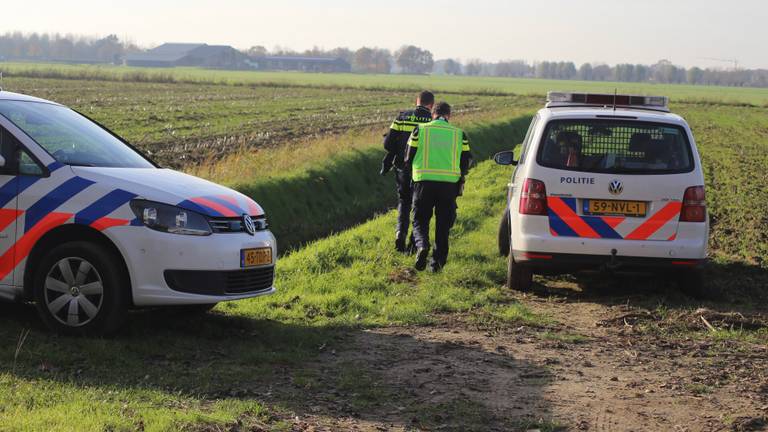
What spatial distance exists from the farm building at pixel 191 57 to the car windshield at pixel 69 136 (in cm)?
17266

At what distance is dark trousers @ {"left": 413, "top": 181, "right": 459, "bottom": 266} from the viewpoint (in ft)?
36.8

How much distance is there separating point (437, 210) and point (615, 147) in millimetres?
2303

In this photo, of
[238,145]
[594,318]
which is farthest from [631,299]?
[238,145]

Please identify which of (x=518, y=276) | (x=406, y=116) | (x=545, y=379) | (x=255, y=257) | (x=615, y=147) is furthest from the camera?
(x=406, y=116)

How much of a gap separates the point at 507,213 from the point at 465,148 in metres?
1.04

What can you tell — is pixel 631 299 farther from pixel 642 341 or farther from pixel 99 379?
pixel 99 379

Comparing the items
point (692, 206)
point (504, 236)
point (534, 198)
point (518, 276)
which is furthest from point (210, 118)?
point (692, 206)

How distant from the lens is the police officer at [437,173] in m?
11.2

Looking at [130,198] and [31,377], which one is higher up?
[130,198]

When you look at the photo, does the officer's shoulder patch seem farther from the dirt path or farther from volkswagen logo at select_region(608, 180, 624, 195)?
the dirt path

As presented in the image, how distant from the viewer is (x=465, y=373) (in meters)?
7.04

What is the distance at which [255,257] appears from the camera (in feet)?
25.4

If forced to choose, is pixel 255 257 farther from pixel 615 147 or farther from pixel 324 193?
pixel 324 193

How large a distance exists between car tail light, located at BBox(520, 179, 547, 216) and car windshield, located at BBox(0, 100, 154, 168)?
11.6 ft
